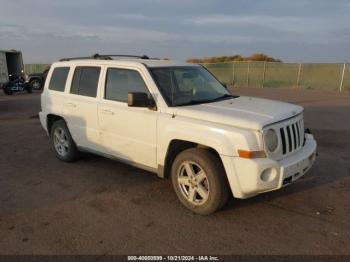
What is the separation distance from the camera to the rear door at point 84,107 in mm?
5465

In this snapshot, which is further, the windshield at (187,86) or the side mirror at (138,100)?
the windshield at (187,86)

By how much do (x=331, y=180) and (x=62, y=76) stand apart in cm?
485

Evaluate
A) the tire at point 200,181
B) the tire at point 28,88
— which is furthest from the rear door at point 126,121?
the tire at point 28,88

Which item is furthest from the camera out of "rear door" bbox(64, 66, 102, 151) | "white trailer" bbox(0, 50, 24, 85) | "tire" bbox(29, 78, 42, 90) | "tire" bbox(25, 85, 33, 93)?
"tire" bbox(29, 78, 42, 90)

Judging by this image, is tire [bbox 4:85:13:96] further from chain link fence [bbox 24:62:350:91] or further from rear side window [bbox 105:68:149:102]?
chain link fence [bbox 24:62:350:91]

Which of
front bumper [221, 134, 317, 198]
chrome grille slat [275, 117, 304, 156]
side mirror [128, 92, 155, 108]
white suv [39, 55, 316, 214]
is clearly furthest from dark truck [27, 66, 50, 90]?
front bumper [221, 134, 317, 198]

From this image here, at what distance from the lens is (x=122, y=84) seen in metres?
5.09

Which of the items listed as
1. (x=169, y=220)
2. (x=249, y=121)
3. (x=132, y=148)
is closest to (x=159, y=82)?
(x=132, y=148)

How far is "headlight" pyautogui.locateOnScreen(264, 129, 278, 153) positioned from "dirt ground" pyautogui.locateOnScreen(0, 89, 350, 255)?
0.90m

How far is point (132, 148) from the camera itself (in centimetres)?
490

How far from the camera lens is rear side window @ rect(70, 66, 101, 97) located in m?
5.49

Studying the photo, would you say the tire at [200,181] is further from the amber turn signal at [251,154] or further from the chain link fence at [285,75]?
the chain link fence at [285,75]

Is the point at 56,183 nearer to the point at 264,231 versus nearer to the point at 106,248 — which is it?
the point at 106,248

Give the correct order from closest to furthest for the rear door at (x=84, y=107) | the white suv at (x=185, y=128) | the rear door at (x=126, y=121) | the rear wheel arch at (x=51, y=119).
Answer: the white suv at (x=185, y=128)
the rear door at (x=126, y=121)
the rear door at (x=84, y=107)
the rear wheel arch at (x=51, y=119)
